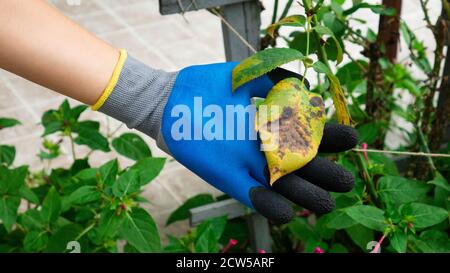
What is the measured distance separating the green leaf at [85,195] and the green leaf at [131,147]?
0.22 meters

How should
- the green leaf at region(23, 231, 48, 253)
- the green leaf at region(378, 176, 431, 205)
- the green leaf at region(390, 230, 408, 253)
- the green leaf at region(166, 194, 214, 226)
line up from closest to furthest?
1. the green leaf at region(390, 230, 408, 253)
2. the green leaf at region(378, 176, 431, 205)
3. the green leaf at region(23, 231, 48, 253)
4. the green leaf at region(166, 194, 214, 226)

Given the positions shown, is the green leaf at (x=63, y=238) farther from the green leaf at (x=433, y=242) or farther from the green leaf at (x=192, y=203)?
the green leaf at (x=433, y=242)

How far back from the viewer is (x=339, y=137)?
1.06 metres

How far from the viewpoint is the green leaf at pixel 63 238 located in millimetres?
1414

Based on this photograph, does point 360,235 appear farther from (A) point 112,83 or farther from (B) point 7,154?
(B) point 7,154

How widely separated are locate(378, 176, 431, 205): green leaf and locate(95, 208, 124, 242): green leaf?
0.47 meters

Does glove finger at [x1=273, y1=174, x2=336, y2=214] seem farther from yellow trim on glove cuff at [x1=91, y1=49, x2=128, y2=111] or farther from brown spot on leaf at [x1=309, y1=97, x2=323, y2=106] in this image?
yellow trim on glove cuff at [x1=91, y1=49, x2=128, y2=111]

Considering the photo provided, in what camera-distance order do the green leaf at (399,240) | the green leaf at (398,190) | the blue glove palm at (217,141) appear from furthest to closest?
1. the green leaf at (398,190)
2. the green leaf at (399,240)
3. the blue glove palm at (217,141)

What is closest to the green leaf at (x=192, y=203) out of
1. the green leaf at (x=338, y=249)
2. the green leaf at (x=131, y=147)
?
the green leaf at (x=131, y=147)

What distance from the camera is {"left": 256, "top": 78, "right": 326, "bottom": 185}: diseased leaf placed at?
3.29 feet

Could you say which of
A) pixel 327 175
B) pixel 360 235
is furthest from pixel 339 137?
pixel 360 235

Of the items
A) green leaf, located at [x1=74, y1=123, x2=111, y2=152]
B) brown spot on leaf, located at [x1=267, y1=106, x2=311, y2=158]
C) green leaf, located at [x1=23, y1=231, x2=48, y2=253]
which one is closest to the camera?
brown spot on leaf, located at [x1=267, y1=106, x2=311, y2=158]
